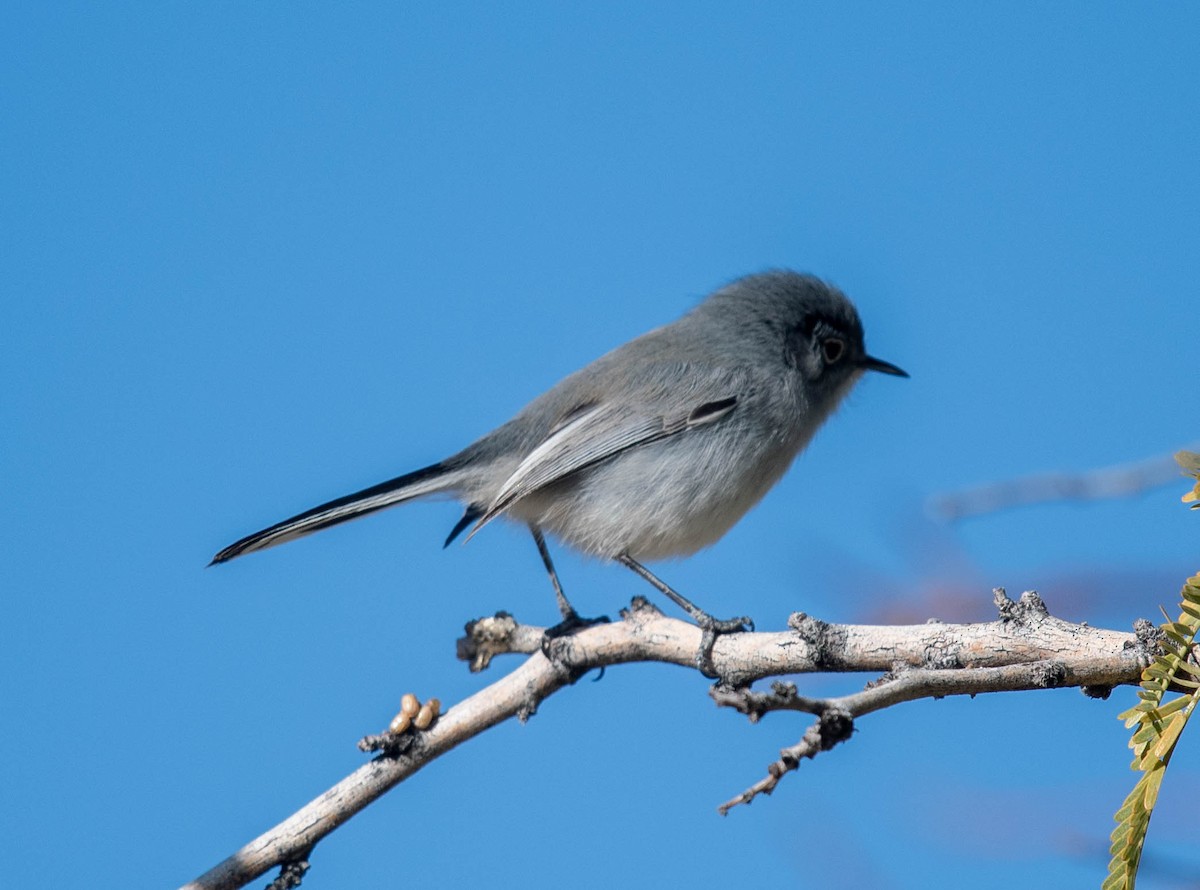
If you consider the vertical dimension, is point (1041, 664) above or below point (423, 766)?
below

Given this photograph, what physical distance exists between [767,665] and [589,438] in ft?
5.02

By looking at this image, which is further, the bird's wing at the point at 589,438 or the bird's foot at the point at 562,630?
the bird's wing at the point at 589,438

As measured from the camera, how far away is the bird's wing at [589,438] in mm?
3836

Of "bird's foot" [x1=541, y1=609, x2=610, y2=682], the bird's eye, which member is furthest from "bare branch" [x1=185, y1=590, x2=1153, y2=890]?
the bird's eye

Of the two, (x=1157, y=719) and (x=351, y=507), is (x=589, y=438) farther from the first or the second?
(x=1157, y=719)

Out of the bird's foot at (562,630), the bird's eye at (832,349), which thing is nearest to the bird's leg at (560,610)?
the bird's foot at (562,630)

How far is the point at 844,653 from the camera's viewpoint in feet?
7.56

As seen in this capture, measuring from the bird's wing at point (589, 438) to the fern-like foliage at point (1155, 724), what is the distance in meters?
2.52

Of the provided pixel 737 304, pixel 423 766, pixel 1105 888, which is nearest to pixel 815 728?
pixel 1105 888

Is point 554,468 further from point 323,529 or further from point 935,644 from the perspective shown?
point 935,644

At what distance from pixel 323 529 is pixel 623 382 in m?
1.16

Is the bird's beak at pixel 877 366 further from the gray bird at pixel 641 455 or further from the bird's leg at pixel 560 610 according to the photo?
the bird's leg at pixel 560 610

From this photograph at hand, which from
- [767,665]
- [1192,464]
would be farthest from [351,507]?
[1192,464]

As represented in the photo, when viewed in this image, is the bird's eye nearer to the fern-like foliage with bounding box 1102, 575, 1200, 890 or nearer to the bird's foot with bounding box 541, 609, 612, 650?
the bird's foot with bounding box 541, 609, 612, 650
